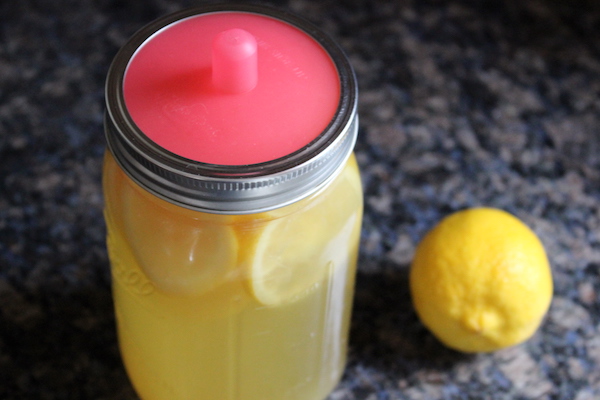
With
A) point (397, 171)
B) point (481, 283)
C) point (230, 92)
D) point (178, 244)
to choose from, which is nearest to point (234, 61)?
point (230, 92)

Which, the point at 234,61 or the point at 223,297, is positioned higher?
the point at 234,61

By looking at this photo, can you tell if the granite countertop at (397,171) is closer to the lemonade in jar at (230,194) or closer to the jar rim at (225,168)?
the lemonade in jar at (230,194)

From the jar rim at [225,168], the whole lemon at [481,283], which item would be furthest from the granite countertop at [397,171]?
the jar rim at [225,168]

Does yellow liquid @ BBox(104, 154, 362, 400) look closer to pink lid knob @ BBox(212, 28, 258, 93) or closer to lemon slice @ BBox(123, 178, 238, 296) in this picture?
lemon slice @ BBox(123, 178, 238, 296)

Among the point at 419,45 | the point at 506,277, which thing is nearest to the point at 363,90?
the point at 419,45

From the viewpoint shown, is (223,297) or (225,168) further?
(223,297)

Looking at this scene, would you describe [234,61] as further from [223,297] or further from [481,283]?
[481,283]

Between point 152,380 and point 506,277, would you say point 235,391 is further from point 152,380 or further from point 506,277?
point 506,277

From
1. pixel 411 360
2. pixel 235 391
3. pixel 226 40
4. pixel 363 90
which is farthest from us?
pixel 363 90
